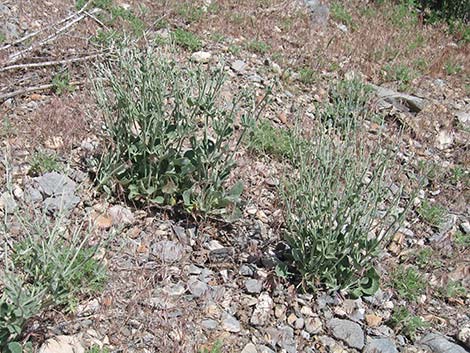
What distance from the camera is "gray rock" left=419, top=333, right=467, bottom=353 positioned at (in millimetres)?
3799

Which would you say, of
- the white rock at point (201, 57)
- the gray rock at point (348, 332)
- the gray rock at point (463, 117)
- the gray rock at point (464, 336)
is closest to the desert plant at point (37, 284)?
the gray rock at point (348, 332)

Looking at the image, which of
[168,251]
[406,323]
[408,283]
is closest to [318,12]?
[408,283]

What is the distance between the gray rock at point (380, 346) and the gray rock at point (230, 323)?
0.83 meters

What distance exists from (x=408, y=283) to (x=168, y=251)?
1766 millimetres

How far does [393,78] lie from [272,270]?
4124mm

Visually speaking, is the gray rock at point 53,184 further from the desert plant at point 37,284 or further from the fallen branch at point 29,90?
the fallen branch at point 29,90

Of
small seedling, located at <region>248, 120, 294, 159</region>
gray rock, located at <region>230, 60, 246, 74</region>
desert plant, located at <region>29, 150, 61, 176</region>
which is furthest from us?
gray rock, located at <region>230, 60, 246, 74</region>

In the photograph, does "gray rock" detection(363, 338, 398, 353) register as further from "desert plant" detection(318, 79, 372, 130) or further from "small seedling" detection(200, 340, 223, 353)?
"desert plant" detection(318, 79, 372, 130)

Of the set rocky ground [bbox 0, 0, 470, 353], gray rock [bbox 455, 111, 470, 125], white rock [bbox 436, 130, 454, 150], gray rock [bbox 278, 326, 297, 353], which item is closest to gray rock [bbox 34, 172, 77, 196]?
rocky ground [bbox 0, 0, 470, 353]

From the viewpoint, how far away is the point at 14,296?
2900 millimetres

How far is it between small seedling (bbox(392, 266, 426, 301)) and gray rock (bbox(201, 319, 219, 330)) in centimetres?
142

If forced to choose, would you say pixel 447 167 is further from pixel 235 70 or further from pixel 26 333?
pixel 26 333

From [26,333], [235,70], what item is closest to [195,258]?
[26,333]

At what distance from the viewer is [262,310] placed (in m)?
3.81
